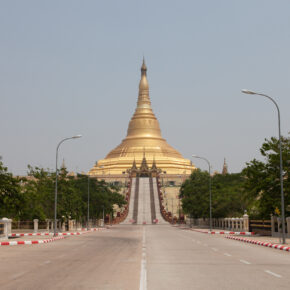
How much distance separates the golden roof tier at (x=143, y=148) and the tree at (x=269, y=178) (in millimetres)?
106861

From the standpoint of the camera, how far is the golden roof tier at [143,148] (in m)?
151

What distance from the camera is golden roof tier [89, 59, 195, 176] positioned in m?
151

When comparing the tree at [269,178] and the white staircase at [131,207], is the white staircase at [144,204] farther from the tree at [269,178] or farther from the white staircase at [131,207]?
the tree at [269,178]

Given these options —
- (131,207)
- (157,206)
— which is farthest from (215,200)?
(131,207)

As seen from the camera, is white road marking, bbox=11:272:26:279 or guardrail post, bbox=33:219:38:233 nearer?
white road marking, bbox=11:272:26:279

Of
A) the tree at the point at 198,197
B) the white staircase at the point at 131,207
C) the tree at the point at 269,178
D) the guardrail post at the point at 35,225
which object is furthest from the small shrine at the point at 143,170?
the tree at the point at 269,178

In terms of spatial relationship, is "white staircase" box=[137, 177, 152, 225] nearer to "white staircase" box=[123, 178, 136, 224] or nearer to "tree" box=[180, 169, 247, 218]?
"white staircase" box=[123, 178, 136, 224]

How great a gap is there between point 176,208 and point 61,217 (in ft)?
207

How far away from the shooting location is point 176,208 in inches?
4717

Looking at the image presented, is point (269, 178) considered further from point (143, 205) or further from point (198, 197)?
point (143, 205)

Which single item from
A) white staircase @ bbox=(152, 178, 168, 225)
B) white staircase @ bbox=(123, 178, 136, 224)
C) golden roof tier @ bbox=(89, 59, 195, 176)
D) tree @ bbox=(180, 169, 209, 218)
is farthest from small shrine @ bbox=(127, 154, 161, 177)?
tree @ bbox=(180, 169, 209, 218)

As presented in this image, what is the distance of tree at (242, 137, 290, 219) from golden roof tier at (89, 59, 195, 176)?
107 metres

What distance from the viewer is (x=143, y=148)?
501ft

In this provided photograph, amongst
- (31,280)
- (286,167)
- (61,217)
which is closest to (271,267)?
(31,280)
